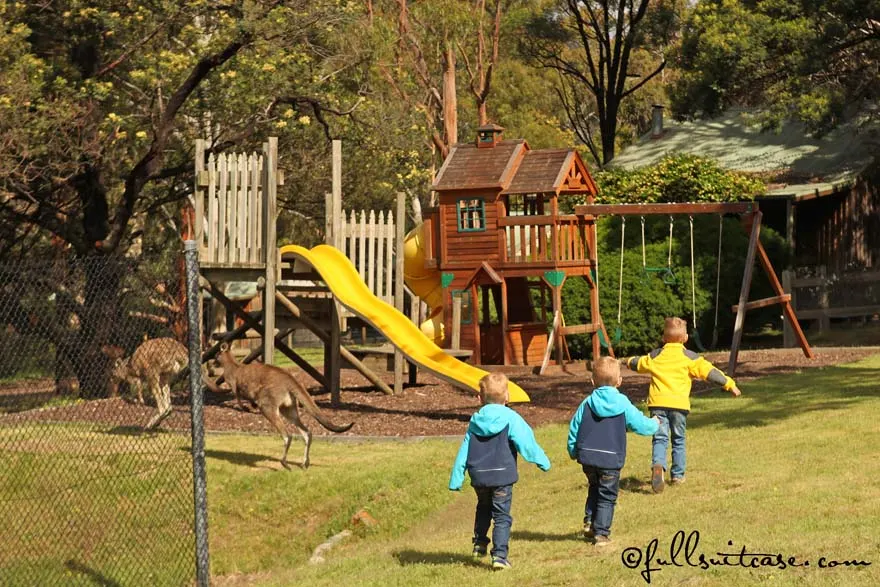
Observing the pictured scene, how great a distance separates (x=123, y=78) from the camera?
27.8m

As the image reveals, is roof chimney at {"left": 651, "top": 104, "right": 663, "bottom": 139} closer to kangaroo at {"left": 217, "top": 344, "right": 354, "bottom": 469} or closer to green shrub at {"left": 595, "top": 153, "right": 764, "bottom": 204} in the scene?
green shrub at {"left": 595, "top": 153, "right": 764, "bottom": 204}

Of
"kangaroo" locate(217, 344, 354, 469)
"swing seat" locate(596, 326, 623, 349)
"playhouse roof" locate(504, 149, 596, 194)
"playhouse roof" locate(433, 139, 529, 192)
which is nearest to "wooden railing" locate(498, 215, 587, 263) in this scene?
"playhouse roof" locate(504, 149, 596, 194)

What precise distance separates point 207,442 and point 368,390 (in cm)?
631

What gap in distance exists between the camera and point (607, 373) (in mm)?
10109

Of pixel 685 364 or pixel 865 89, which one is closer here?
pixel 685 364

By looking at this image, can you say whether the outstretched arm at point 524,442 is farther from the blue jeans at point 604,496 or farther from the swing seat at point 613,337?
the swing seat at point 613,337

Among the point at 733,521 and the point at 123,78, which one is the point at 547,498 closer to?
the point at 733,521

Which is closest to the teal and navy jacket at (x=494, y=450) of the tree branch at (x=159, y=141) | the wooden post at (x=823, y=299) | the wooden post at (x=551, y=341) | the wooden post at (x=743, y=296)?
the wooden post at (x=743, y=296)

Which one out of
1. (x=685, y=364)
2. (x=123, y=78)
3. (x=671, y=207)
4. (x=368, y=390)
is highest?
(x=123, y=78)

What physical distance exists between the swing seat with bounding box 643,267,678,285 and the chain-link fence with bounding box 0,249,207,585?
13029 millimetres

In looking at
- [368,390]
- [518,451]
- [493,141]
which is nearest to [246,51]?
[493,141]

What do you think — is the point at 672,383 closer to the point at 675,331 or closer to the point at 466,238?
the point at 675,331

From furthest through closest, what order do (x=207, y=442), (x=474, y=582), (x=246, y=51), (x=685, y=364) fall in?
(x=246, y=51), (x=207, y=442), (x=685, y=364), (x=474, y=582)

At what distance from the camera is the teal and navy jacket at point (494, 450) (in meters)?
9.41
